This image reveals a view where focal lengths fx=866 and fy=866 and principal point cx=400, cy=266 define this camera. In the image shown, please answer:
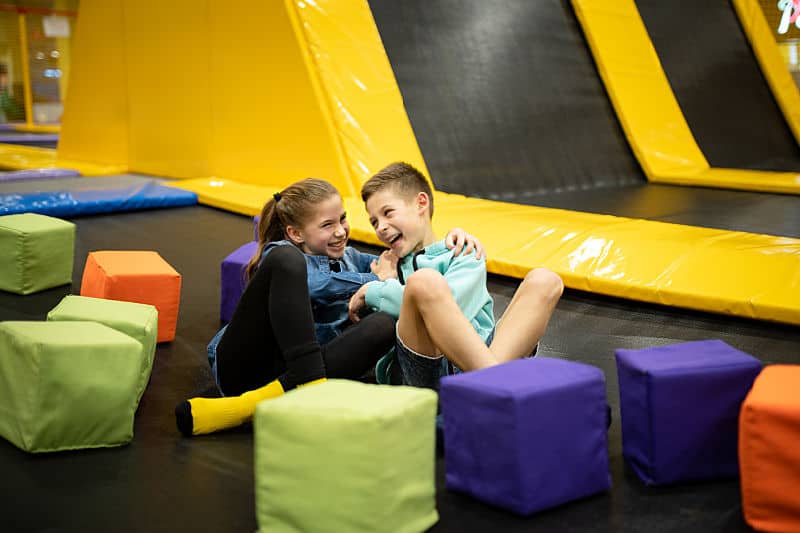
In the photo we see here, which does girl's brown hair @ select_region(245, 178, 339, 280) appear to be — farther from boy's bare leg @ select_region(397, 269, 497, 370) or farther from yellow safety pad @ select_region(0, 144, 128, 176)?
yellow safety pad @ select_region(0, 144, 128, 176)

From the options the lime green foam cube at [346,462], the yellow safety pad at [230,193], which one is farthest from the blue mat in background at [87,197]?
the lime green foam cube at [346,462]

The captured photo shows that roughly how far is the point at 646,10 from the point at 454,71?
2165 millimetres

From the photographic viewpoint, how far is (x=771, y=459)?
143 cm

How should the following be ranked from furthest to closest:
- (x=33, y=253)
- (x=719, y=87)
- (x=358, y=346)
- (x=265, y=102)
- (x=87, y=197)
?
(x=719, y=87), (x=265, y=102), (x=87, y=197), (x=33, y=253), (x=358, y=346)

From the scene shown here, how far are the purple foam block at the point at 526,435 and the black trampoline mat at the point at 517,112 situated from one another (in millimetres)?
2772

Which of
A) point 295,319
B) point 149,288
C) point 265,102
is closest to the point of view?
point 295,319

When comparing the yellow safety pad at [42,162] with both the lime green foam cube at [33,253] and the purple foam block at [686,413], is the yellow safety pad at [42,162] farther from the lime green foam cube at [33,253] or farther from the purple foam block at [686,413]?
the purple foam block at [686,413]

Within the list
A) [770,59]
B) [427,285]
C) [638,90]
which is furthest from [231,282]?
[770,59]

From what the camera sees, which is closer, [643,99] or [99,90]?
[643,99]

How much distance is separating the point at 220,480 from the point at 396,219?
74 centimetres

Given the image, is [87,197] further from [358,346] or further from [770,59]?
[770,59]

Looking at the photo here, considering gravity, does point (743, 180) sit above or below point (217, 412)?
above

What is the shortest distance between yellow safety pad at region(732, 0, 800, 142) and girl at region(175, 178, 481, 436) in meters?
5.08

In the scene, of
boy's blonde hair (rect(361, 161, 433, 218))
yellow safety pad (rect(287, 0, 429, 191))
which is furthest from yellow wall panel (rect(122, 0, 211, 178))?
boy's blonde hair (rect(361, 161, 433, 218))
